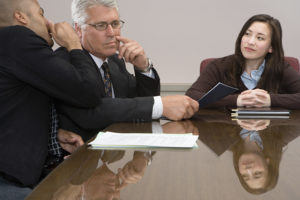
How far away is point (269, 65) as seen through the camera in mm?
2475

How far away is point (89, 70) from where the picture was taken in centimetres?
144

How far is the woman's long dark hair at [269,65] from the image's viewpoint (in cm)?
236

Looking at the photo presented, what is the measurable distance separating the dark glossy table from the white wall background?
2.38 m

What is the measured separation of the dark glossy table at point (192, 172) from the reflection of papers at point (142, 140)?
0.13ft

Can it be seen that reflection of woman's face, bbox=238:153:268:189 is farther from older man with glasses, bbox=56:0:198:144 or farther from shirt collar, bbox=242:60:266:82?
shirt collar, bbox=242:60:266:82

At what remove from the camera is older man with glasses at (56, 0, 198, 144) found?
1.50 metres

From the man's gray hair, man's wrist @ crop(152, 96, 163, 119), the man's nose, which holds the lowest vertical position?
man's wrist @ crop(152, 96, 163, 119)

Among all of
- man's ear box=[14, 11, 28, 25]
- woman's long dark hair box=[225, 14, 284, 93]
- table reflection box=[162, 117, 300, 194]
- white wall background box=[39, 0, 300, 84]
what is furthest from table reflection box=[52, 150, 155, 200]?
white wall background box=[39, 0, 300, 84]

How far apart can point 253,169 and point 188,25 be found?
2.84 metres

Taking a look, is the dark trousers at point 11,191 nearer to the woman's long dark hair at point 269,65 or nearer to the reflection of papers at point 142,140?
the reflection of papers at point 142,140

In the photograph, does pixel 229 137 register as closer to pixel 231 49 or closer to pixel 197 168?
pixel 197 168

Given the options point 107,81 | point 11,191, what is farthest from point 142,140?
point 107,81

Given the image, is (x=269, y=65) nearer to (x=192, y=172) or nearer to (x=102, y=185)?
(x=192, y=172)

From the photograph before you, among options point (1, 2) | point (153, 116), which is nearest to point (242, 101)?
point (153, 116)
